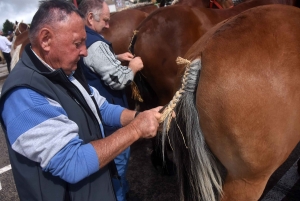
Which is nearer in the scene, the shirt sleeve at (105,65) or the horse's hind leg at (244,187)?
the horse's hind leg at (244,187)

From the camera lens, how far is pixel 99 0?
218 centimetres

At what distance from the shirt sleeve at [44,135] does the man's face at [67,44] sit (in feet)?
0.61

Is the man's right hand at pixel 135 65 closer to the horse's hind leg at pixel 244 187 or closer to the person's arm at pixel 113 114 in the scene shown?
the person's arm at pixel 113 114

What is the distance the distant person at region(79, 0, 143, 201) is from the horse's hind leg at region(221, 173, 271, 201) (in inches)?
28.7

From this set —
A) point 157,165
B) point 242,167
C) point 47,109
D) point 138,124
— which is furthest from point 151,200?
point 47,109

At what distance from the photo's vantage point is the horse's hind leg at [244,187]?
141 cm

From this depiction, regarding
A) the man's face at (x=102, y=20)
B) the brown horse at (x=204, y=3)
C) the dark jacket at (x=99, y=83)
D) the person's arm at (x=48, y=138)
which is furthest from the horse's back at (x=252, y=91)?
the brown horse at (x=204, y=3)

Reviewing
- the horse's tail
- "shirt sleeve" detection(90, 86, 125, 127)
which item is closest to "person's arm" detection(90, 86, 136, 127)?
"shirt sleeve" detection(90, 86, 125, 127)

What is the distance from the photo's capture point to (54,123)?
1.01 m

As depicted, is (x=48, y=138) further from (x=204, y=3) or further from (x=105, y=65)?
(x=204, y=3)

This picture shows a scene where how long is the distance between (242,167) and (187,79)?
1.70 ft

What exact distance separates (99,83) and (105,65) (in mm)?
197

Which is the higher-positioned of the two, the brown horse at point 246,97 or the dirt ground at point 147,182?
the brown horse at point 246,97

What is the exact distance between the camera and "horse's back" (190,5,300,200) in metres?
1.23
